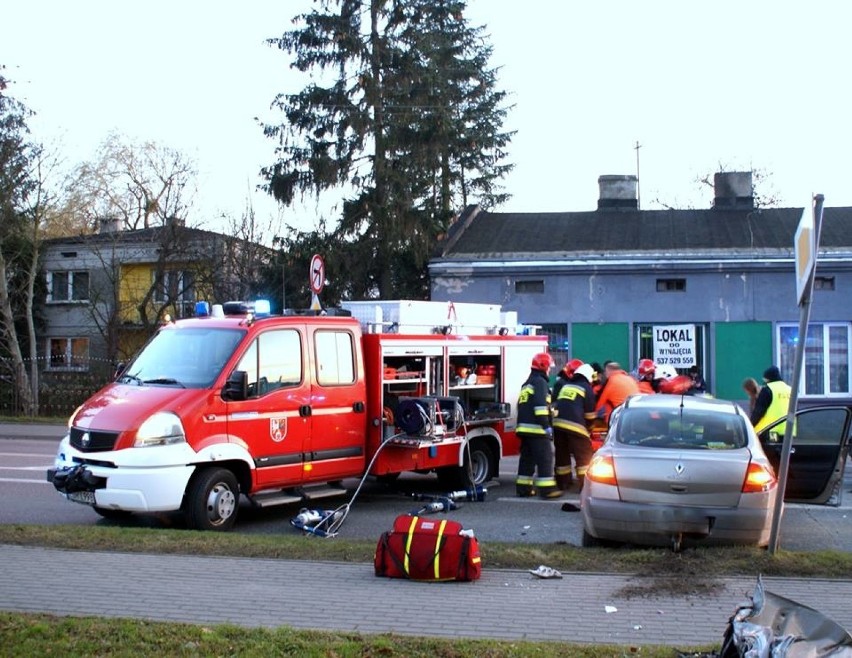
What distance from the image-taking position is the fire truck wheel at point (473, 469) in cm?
1312

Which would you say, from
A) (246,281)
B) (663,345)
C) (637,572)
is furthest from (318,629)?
(246,281)

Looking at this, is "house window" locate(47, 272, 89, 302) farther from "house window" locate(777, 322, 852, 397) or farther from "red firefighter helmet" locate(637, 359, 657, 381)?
"red firefighter helmet" locate(637, 359, 657, 381)

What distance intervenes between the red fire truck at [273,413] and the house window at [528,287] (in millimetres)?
13270

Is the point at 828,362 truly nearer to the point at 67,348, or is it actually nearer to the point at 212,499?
the point at 212,499

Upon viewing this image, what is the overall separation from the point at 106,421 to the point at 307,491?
2435 mm

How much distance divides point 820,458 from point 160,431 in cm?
658

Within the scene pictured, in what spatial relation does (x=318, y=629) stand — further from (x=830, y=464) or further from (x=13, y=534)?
(x=830, y=464)

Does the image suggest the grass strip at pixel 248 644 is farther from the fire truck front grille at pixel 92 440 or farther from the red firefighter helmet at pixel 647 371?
the red firefighter helmet at pixel 647 371

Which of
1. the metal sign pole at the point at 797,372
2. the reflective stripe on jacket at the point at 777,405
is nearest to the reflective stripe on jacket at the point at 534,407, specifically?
the reflective stripe on jacket at the point at 777,405

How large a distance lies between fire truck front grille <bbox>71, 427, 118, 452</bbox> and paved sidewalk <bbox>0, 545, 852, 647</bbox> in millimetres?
1788

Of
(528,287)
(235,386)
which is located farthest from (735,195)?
(235,386)

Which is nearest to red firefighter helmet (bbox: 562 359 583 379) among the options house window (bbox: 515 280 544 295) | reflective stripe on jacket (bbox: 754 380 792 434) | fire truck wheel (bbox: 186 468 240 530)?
reflective stripe on jacket (bbox: 754 380 792 434)

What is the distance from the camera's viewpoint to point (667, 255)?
25.9 meters

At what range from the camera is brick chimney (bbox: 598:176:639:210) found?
31656 mm
